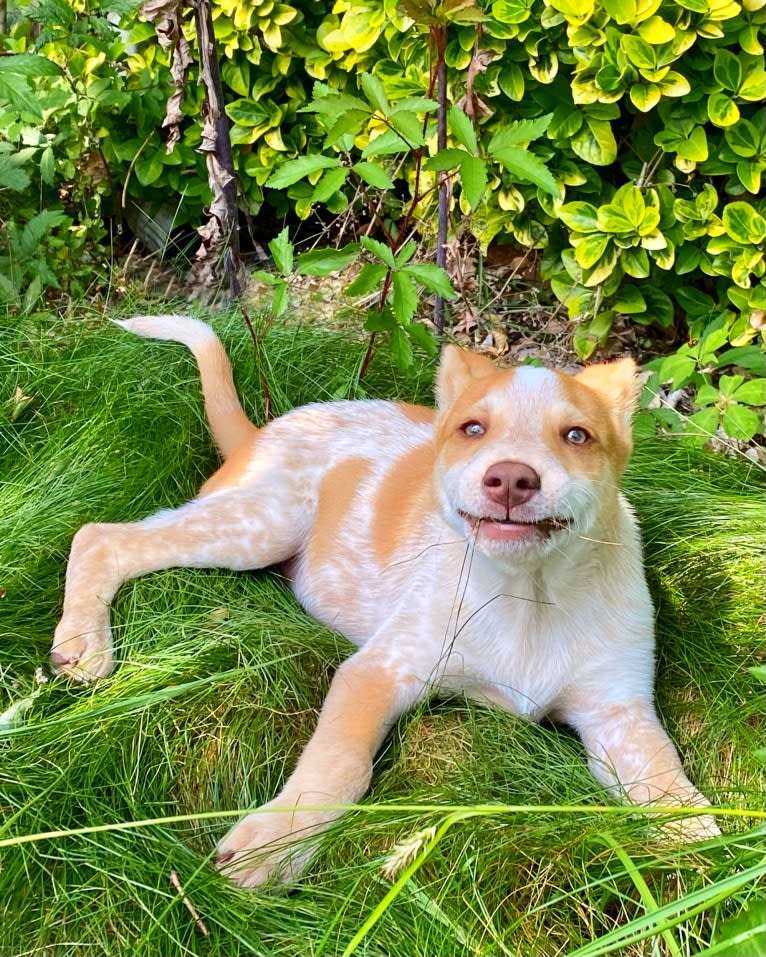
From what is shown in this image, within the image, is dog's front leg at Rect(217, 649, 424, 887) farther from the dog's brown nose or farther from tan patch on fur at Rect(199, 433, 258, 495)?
tan patch on fur at Rect(199, 433, 258, 495)

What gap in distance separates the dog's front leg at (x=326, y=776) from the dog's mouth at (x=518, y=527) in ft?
2.01

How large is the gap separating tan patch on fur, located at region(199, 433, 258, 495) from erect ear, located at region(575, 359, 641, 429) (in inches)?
52.7

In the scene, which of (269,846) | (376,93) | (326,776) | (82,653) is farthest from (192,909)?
(376,93)

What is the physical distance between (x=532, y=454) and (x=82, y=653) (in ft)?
5.03

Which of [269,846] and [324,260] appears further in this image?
[324,260]

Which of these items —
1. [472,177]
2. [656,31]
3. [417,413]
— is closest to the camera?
[472,177]

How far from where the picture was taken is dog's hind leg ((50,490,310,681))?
3098 mm

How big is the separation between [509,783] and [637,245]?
2.99 metres

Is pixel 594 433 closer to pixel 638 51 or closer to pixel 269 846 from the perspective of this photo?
pixel 269 846

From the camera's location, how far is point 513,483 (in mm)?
2479

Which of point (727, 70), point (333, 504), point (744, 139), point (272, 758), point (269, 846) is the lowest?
point (272, 758)

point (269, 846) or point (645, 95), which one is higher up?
point (645, 95)

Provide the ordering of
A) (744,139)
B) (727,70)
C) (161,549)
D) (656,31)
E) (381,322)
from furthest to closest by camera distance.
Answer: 1. (744,139)
2. (727,70)
3. (656,31)
4. (381,322)
5. (161,549)

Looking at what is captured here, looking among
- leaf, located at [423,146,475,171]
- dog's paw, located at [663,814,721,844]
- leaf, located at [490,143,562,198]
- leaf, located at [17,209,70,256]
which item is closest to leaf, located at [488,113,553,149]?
leaf, located at [490,143,562,198]
